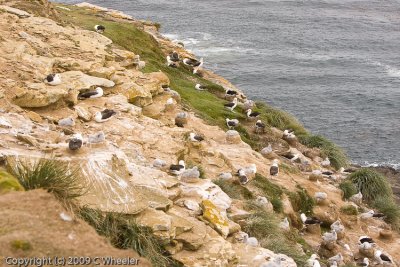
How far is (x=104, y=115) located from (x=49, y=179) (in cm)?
695

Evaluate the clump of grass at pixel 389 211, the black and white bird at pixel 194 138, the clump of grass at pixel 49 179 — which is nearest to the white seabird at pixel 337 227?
the clump of grass at pixel 389 211

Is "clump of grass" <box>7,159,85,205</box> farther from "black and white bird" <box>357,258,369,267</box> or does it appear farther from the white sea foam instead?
the white sea foam

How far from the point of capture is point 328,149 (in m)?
32.2

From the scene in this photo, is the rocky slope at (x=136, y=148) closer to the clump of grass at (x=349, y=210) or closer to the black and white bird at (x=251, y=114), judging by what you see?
the clump of grass at (x=349, y=210)

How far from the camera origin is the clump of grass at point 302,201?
2233 centimetres

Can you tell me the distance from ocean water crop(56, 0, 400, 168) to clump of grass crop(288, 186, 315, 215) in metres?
18.6

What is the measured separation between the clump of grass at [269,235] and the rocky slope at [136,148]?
0.36 meters

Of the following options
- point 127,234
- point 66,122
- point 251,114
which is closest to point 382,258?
point 251,114

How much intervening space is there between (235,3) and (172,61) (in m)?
40.7

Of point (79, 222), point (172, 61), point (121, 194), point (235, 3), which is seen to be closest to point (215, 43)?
point (235, 3)

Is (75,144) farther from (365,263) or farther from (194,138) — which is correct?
(365,263)

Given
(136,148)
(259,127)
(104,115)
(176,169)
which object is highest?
(104,115)

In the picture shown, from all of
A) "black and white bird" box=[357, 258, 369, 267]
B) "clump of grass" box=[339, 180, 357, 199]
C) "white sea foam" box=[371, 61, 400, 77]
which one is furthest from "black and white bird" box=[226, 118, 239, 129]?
"white sea foam" box=[371, 61, 400, 77]

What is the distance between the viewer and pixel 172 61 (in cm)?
3428
